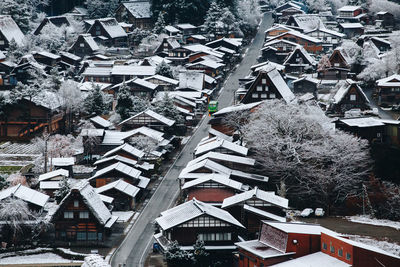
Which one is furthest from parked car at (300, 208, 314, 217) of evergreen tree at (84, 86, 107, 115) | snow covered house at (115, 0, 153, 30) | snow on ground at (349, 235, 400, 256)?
snow covered house at (115, 0, 153, 30)

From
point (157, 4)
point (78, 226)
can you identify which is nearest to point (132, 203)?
point (78, 226)

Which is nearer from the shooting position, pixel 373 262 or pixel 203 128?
pixel 373 262

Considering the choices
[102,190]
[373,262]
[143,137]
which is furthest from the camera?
[143,137]

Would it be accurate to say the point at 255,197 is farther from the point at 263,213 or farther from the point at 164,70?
the point at 164,70

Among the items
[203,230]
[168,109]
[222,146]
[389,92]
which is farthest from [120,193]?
[389,92]

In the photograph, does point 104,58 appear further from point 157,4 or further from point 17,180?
point 17,180

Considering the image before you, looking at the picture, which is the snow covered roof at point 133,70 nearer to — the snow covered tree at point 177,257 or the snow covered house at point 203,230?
the snow covered house at point 203,230
